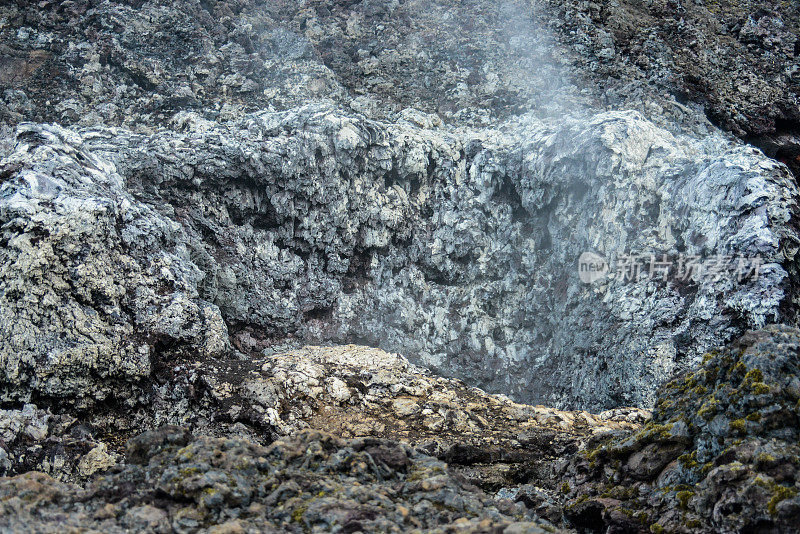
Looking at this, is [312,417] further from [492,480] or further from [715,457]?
[715,457]

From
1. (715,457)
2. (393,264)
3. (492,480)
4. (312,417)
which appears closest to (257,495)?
(492,480)

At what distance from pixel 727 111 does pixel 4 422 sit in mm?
20610

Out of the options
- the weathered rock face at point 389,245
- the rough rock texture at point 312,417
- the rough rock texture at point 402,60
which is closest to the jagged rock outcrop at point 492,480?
the rough rock texture at point 312,417

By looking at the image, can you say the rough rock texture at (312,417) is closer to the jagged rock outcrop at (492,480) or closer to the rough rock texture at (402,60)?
the jagged rock outcrop at (492,480)

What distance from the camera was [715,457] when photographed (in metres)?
6.24

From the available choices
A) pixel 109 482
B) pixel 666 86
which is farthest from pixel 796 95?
pixel 109 482

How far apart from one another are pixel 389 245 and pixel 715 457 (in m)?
10.8

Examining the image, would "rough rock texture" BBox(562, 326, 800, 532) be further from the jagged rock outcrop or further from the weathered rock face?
the weathered rock face

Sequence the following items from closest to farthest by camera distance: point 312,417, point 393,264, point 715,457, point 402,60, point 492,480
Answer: point 715,457, point 492,480, point 312,417, point 393,264, point 402,60

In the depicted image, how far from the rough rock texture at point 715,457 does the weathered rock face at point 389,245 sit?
5154mm

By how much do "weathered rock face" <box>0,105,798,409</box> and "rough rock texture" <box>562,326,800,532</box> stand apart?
5154 millimetres

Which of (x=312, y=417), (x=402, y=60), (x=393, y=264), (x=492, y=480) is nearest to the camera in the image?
(x=492, y=480)

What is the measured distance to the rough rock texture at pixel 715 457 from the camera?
5531mm

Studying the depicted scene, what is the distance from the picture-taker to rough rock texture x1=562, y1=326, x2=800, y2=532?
5531 mm
